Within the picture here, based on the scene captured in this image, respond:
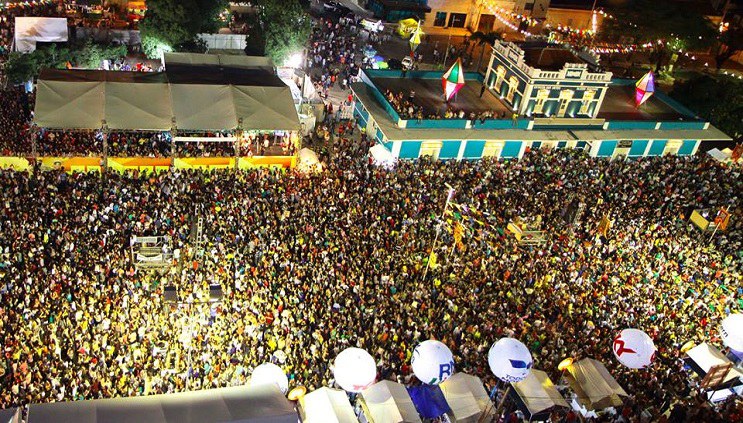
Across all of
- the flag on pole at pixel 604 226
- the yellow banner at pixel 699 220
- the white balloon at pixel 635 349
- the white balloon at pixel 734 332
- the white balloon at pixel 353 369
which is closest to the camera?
the white balloon at pixel 353 369

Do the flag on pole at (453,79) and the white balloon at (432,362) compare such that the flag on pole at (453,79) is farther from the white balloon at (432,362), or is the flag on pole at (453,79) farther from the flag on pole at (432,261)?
the white balloon at (432,362)

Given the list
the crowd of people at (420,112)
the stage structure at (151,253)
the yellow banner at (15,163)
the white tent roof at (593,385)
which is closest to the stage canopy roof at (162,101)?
the yellow banner at (15,163)

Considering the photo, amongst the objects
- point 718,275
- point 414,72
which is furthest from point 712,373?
point 414,72

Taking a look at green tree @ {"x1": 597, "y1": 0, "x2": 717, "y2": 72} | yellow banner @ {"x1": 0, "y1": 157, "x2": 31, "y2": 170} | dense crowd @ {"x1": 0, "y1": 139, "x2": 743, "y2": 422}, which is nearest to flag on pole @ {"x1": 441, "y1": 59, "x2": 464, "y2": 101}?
dense crowd @ {"x1": 0, "y1": 139, "x2": 743, "y2": 422}

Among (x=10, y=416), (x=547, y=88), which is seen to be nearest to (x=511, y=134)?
(x=547, y=88)

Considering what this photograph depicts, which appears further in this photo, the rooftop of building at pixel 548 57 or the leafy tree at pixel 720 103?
the leafy tree at pixel 720 103

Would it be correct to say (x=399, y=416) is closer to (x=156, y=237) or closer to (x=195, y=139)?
(x=156, y=237)
